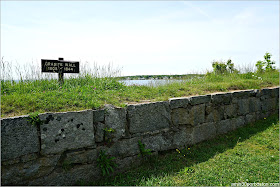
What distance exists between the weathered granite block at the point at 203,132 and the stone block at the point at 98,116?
2.04m

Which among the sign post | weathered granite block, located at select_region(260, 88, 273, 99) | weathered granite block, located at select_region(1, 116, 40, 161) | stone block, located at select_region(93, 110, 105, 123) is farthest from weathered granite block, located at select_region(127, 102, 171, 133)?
weathered granite block, located at select_region(260, 88, 273, 99)

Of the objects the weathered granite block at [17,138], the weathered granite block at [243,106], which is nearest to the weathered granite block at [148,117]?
the weathered granite block at [17,138]

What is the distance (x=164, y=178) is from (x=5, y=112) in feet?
8.13

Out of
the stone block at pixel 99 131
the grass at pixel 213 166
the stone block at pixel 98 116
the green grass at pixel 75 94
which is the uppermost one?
the green grass at pixel 75 94

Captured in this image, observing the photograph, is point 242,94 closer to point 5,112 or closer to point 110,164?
point 110,164

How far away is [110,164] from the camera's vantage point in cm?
356

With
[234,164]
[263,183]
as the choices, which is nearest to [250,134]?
[234,164]

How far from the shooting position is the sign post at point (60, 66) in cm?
478

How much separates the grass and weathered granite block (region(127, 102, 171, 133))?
1.84 feet

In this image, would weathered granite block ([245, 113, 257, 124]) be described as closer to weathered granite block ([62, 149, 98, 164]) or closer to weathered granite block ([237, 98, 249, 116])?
weathered granite block ([237, 98, 249, 116])

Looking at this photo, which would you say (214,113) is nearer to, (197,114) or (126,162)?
(197,114)

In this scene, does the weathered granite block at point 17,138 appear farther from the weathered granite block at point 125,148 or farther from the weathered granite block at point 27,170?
the weathered granite block at point 125,148

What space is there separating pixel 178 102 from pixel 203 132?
1.00 meters

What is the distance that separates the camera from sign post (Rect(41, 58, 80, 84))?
4781mm
